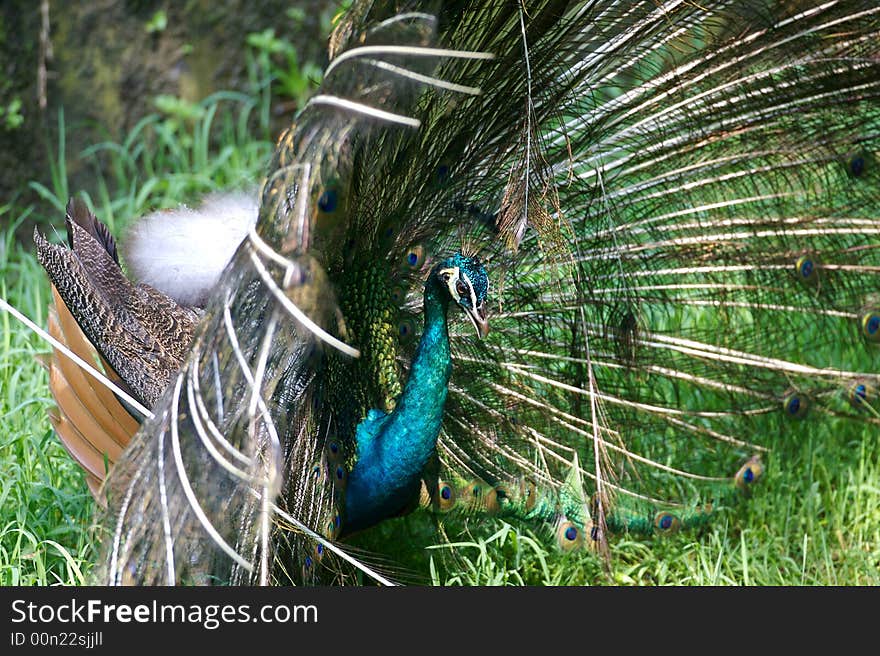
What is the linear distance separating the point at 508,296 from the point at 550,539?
30.3 inches

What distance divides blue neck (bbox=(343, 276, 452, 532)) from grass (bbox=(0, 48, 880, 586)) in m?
0.23

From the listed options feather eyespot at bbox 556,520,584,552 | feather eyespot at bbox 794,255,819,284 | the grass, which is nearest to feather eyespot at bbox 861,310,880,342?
feather eyespot at bbox 794,255,819,284

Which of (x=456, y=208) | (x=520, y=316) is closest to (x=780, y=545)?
(x=520, y=316)

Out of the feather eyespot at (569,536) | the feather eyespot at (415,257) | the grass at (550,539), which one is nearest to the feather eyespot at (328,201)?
the feather eyespot at (415,257)

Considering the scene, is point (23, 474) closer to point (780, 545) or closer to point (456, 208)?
point (456, 208)

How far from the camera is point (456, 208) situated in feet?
9.90

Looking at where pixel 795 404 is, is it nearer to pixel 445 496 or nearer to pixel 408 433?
pixel 445 496

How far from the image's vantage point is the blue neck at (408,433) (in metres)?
2.73

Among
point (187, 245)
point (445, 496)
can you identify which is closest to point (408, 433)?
point (445, 496)

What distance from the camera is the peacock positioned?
212 cm

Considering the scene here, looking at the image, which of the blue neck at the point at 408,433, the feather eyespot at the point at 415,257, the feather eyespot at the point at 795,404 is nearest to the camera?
the blue neck at the point at 408,433

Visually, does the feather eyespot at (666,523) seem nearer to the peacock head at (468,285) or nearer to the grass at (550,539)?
the grass at (550,539)

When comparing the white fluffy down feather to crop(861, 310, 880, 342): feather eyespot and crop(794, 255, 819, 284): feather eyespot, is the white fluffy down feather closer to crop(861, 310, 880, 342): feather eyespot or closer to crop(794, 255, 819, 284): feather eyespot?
crop(794, 255, 819, 284): feather eyespot

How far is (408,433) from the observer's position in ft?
9.02
